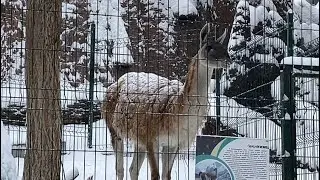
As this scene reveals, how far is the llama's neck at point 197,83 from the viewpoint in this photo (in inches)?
245

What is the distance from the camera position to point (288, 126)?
17.6 feet

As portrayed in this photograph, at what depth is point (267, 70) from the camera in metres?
7.56

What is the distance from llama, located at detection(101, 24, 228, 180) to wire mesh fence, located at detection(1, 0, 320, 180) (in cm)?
4

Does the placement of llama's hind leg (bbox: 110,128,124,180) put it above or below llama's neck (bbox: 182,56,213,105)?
below

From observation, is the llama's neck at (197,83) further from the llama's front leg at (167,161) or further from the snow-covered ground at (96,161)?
the snow-covered ground at (96,161)

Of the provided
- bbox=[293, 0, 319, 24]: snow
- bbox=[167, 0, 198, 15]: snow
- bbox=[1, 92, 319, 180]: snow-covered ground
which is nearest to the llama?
bbox=[1, 92, 319, 180]: snow-covered ground

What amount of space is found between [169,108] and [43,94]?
171 cm

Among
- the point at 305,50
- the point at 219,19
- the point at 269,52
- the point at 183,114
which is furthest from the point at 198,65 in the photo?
the point at 219,19

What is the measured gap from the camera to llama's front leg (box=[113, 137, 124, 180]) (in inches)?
286

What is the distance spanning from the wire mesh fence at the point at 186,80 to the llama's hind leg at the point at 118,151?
0.04 meters

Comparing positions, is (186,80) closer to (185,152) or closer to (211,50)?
(211,50)

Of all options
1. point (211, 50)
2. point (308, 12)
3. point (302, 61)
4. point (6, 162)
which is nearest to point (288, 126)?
point (302, 61)

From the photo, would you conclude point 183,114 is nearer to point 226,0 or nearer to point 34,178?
point 34,178

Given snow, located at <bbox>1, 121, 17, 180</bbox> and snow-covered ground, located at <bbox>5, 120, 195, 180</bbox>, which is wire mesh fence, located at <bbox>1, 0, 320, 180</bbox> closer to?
snow-covered ground, located at <bbox>5, 120, 195, 180</bbox>
